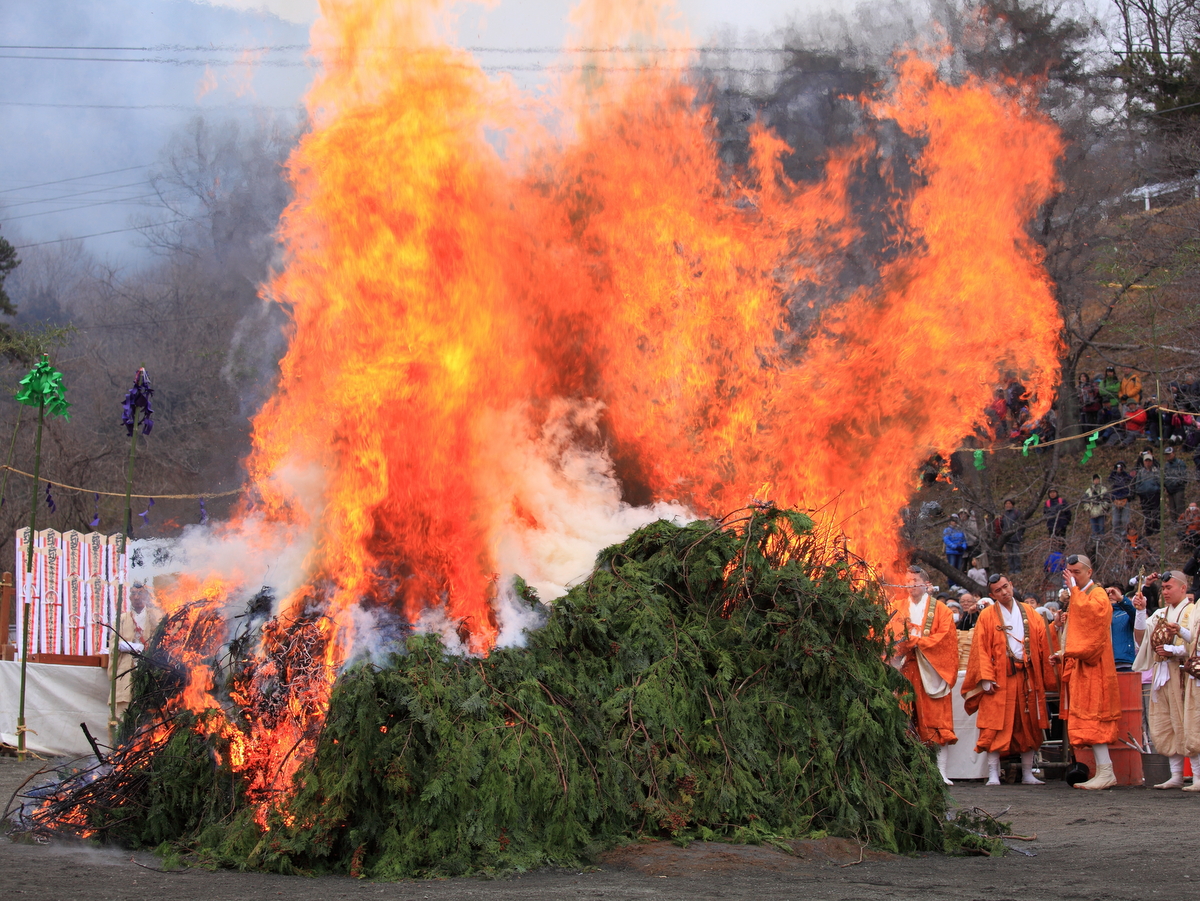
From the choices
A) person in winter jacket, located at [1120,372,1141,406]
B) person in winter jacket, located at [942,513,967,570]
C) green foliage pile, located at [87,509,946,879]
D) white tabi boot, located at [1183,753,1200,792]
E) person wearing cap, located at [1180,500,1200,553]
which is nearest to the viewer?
green foliage pile, located at [87,509,946,879]

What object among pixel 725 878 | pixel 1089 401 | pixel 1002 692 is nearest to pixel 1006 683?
pixel 1002 692

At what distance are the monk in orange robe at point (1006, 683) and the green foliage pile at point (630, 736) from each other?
4272 millimetres

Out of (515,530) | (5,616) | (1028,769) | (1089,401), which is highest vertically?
(1089,401)

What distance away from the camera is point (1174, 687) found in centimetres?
1010

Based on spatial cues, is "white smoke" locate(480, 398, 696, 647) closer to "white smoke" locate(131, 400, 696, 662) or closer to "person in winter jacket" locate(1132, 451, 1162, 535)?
→ "white smoke" locate(131, 400, 696, 662)

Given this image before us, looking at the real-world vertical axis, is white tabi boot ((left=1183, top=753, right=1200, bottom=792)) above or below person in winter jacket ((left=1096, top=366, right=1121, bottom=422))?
below

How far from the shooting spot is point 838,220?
28.8 ft

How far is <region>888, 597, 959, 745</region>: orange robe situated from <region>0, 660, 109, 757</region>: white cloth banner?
9.33 meters

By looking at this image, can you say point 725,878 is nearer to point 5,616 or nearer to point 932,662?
point 932,662

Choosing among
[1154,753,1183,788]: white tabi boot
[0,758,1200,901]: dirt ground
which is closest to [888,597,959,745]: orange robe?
[1154,753,1183,788]: white tabi boot

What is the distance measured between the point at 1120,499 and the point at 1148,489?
0.59m

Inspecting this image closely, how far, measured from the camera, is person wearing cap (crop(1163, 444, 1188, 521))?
17641 mm

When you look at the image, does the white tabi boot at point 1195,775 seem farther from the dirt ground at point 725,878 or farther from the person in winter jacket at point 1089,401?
the person in winter jacket at point 1089,401

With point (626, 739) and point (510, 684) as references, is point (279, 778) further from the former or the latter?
point (626, 739)
